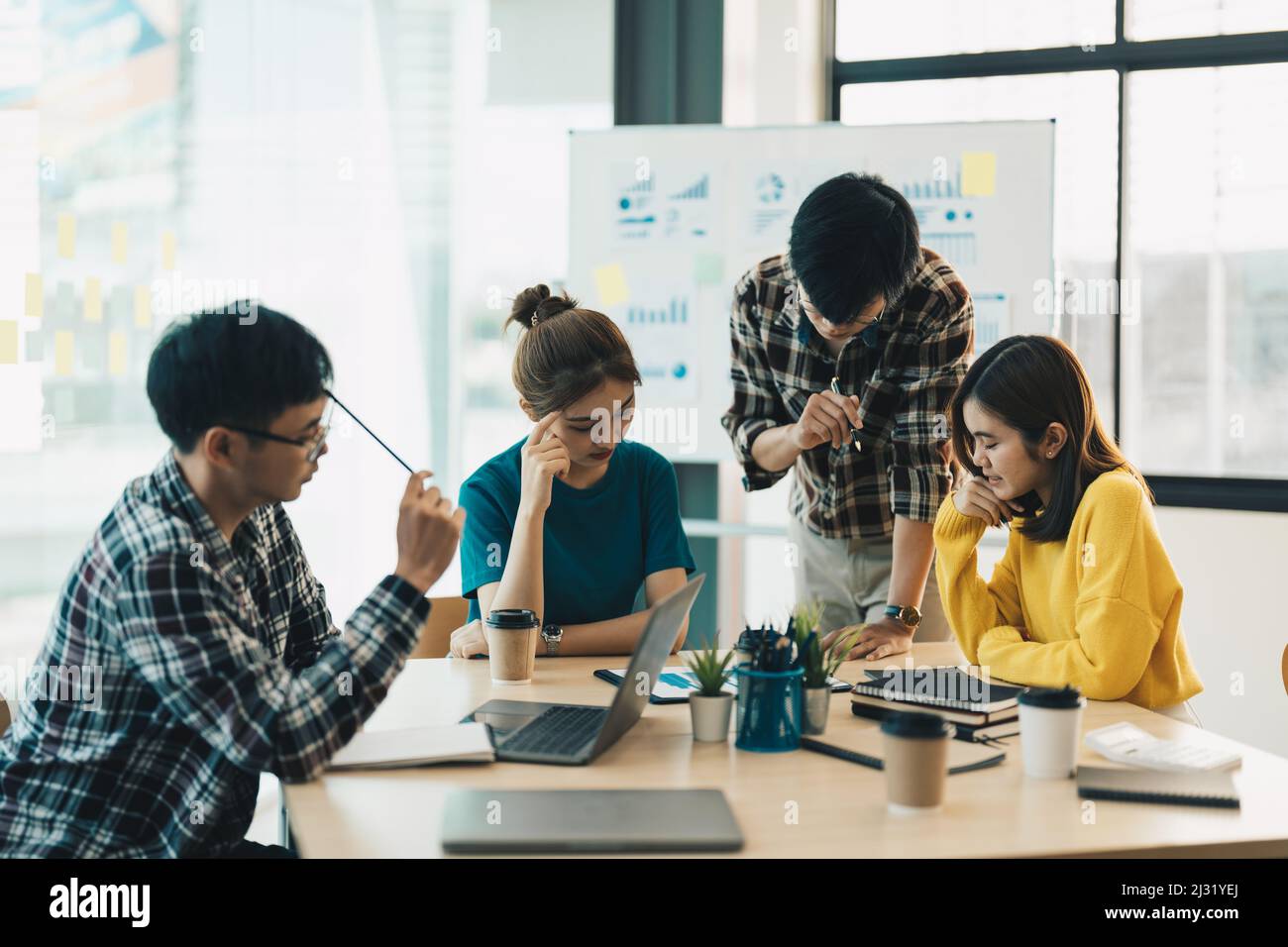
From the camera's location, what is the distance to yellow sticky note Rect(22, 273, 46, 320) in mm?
2744

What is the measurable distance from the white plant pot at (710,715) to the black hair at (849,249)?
0.83 m

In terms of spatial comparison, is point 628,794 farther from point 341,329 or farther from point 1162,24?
point 1162,24

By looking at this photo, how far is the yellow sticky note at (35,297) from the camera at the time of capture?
274 cm

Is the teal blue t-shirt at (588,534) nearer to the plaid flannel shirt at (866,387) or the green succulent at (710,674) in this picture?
the plaid flannel shirt at (866,387)

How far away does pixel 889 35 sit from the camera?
4.04 metres

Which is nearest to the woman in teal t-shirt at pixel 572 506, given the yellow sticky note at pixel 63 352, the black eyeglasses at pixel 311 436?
the black eyeglasses at pixel 311 436

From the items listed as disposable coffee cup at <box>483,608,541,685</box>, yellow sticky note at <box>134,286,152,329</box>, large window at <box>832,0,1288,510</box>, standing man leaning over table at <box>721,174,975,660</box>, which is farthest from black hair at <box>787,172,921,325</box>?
large window at <box>832,0,1288,510</box>

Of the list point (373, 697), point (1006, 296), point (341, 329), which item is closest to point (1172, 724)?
point (373, 697)

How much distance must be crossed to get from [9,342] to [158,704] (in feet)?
5.61

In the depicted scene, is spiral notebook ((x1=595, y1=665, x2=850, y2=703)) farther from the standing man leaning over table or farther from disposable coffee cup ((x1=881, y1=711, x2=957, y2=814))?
disposable coffee cup ((x1=881, y1=711, x2=957, y2=814))

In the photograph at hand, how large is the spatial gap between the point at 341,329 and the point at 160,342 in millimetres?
2301

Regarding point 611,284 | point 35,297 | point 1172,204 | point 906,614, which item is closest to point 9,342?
point 35,297

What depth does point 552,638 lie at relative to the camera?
6.81ft

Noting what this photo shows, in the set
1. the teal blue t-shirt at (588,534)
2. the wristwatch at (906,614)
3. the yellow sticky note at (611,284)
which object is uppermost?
the yellow sticky note at (611,284)
